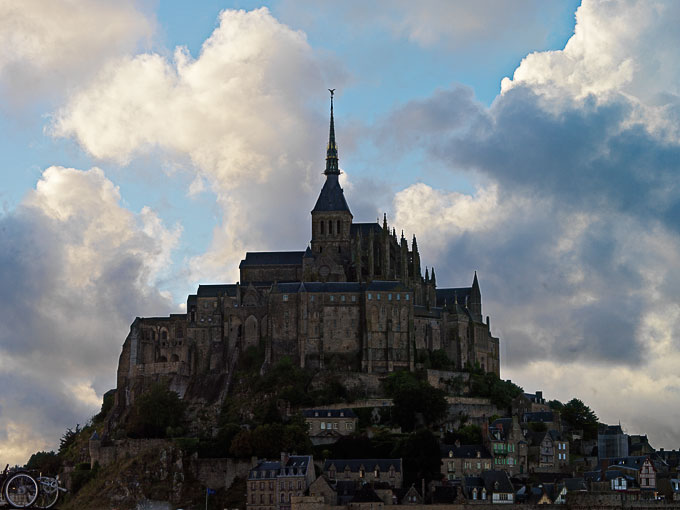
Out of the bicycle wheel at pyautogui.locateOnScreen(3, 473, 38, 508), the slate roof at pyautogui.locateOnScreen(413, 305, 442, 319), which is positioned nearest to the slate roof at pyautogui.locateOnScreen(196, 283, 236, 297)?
the slate roof at pyautogui.locateOnScreen(413, 305, 442, 319)

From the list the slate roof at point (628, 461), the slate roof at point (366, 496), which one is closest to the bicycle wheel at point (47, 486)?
the slate roof at point (366, 496)

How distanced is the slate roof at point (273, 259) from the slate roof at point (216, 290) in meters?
3.47

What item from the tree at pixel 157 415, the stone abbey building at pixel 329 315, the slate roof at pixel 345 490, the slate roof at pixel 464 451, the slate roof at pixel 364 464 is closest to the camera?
the slate roof at pixel 345 490

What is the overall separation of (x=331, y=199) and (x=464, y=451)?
127 feet

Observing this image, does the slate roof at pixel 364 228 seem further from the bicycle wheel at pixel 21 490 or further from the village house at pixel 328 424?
the bicycle wheel at pixel 21 490

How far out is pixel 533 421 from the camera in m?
117

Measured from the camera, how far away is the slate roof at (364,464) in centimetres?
10488

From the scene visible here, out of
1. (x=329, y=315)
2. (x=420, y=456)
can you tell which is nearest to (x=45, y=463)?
(x=329, y=315)

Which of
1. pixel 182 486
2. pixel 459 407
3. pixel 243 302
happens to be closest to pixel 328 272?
pixel 243 302

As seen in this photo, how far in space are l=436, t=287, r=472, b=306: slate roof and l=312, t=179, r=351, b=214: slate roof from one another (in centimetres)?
1270

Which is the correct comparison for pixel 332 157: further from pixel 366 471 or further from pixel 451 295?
pixel 366 471

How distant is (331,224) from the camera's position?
13688 cm

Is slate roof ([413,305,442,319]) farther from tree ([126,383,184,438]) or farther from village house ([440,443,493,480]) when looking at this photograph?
tree ([126,383,184,438])

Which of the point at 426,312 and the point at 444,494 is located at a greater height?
the point at 426,312
